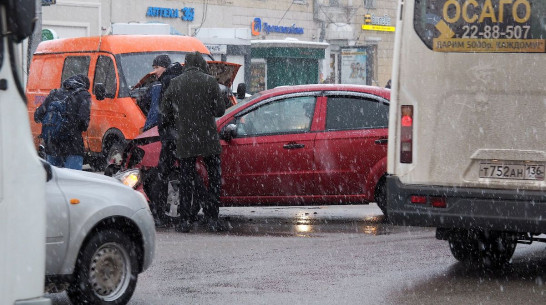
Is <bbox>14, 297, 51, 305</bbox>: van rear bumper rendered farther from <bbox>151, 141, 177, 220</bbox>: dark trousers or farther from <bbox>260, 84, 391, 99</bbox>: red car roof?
<bbox>260, 84, 391, 99</bbox>: red car roof

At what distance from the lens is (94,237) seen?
764cm

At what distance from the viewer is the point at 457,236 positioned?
33.3ft

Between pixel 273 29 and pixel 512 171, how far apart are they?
33244mm

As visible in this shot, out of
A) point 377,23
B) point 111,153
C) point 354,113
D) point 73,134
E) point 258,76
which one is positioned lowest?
point 258,76

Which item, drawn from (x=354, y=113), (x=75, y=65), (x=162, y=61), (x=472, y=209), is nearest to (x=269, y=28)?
(x=75, y=65)

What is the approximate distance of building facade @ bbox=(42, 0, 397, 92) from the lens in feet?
111

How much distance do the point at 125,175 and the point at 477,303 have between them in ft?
16.6

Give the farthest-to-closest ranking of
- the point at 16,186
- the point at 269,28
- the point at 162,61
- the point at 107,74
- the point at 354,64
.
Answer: the point at 354,64 < the point at 269,28 < the point at 107,74 < the point at 162,61 < the point at 16,186

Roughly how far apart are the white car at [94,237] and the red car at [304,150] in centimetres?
471

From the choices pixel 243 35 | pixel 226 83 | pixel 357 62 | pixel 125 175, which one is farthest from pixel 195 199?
pixel 357 62

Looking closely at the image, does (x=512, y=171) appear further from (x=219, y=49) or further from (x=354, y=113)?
(x=219, y=49)

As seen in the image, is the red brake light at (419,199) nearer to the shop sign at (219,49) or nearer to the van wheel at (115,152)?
the van wheel at (115,152)

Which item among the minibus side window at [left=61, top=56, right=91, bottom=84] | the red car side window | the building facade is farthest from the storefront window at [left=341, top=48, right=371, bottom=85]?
the red car side window

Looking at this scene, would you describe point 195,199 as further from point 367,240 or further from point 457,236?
point 457,236
